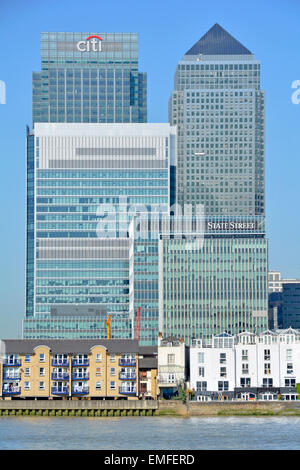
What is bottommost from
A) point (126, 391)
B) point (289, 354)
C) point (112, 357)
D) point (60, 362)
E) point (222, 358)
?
point (126, 391)

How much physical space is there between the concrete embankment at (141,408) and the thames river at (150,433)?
24.4ft

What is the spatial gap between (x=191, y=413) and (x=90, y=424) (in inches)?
1087

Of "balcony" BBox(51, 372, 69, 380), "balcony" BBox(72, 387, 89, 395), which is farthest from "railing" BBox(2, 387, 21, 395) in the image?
"balcony" BBox(72, 387, 89, 395)

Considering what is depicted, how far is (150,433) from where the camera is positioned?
138 m

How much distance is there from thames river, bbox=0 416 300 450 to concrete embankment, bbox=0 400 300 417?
742cm

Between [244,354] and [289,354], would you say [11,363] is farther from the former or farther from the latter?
[289,354]

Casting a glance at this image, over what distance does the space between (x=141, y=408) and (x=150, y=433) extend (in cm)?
4506

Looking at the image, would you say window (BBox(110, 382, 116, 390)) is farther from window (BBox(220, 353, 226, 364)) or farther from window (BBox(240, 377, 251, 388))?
window (BBox(240, 377, 251, 388))

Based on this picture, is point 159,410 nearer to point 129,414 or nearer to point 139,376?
point 129,414

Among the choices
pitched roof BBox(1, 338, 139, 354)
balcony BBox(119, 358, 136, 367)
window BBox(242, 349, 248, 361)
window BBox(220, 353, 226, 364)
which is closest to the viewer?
pitched roof BBox(1, 338, 139, 354)

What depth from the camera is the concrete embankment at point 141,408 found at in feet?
586

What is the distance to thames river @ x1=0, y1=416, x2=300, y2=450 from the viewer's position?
12144cm

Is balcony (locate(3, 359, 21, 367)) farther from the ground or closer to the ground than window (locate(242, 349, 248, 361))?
closer to the ground

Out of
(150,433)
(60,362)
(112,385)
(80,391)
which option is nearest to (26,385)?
(60,362)
